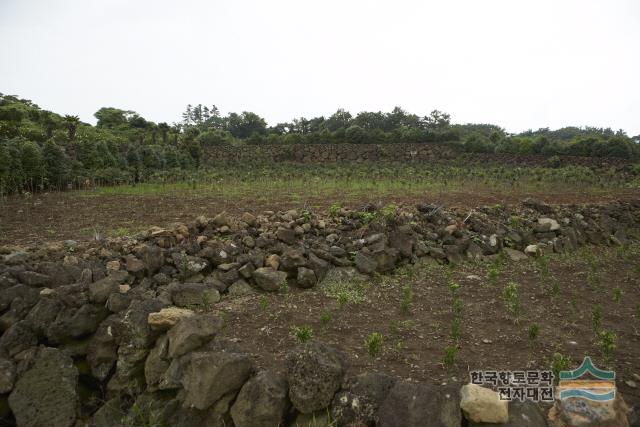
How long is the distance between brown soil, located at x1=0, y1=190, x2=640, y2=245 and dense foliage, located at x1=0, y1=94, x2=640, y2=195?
1.94m

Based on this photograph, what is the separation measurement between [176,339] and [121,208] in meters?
9.11

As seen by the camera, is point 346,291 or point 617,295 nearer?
point 617,295

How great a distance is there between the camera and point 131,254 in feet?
18.7

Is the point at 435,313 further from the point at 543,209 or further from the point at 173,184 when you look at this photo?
the point at 173,184

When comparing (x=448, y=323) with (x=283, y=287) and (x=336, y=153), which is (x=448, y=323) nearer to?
(x=283, y=287)

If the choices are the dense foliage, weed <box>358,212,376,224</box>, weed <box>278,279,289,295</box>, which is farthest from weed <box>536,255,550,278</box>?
the dense foliage

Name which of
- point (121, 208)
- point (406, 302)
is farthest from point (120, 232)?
point (406, 302)

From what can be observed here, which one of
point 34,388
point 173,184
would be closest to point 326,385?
point 34,388

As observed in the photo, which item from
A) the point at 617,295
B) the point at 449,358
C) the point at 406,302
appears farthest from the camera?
the point at 617,295

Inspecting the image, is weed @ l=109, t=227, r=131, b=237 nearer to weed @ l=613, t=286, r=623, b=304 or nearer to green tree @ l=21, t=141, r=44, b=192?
weed @ l=613, t=286, r=623, b=304

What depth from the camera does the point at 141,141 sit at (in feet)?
97.9

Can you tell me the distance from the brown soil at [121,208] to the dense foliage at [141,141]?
194cm

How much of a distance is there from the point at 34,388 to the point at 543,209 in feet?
34.2

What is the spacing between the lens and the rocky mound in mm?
2822
